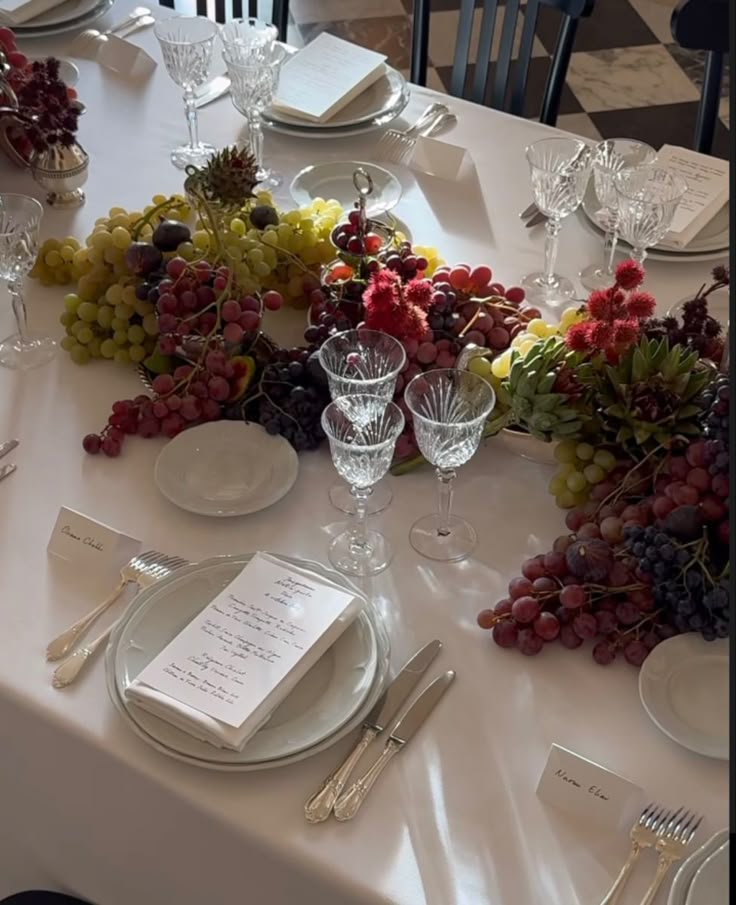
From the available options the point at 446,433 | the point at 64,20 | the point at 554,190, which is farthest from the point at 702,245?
the point at 64,20

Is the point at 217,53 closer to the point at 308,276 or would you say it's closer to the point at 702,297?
the point at 308,276

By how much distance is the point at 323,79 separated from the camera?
1788 mm

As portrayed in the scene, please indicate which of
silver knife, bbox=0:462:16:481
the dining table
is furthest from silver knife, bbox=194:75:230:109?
silver knife, bbox=0:462:16:481

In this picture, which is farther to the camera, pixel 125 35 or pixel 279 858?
pixel 125 35

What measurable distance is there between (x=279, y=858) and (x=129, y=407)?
1.83ft

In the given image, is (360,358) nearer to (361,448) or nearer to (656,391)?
(361,448)

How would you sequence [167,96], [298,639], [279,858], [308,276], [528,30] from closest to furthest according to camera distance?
1. [279,858]
2. [298,639]
3. [308,276]
4. [167,96]
5. [528,30]

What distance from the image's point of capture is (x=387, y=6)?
3861mm

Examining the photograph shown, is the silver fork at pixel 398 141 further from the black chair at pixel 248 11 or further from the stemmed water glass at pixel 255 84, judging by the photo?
the black chair at pixel 248 11

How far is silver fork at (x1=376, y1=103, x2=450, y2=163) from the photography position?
171cm

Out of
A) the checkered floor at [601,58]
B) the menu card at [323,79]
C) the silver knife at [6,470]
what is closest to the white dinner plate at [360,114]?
the menu card at [323,79]

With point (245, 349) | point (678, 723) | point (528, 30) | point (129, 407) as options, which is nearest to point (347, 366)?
point (245, 349)

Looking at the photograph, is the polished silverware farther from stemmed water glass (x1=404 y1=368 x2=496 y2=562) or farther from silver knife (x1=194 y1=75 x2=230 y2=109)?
silver knife (x1=194 y1=75 x2=230 y2=109)

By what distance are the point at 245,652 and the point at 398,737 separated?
15 centimetres
